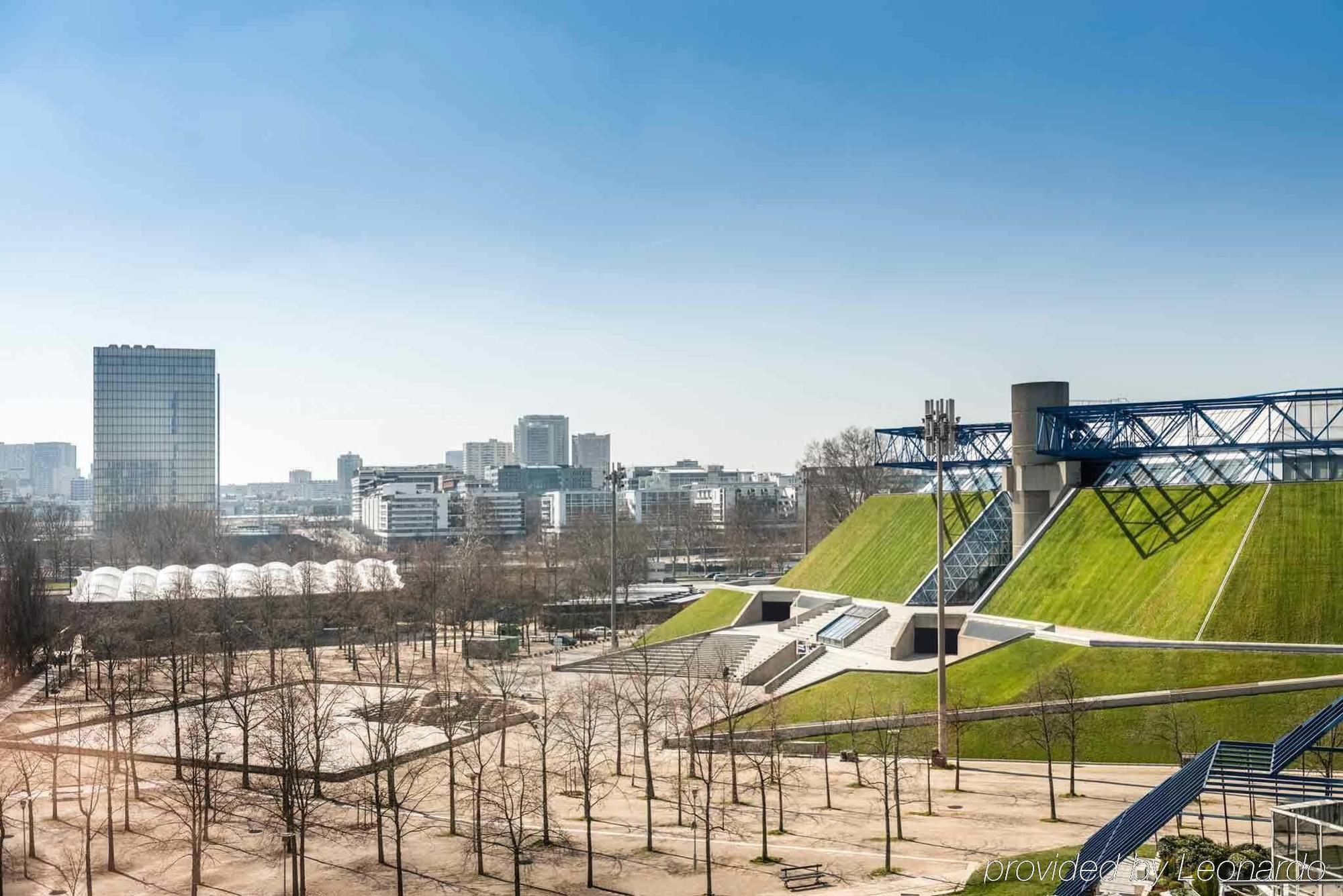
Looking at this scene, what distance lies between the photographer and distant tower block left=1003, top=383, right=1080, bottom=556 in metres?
62.0

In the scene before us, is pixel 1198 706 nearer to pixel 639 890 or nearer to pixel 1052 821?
pixel 1052 821

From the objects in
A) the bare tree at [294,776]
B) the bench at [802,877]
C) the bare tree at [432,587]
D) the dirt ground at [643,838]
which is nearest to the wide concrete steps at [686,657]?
the bare tree at [432,587]

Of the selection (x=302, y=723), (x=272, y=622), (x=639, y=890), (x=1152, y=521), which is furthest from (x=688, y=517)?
(x=639, y=890)

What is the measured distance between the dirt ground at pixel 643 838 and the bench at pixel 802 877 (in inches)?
14.1

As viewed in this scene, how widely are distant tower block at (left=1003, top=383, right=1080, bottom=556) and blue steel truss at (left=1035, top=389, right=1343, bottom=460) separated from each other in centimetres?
110

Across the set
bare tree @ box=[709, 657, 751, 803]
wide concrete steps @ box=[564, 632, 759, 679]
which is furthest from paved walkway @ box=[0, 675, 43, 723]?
bare tree @ box=[709, 657, 751, 803]

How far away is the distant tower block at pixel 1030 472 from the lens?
6200 centimetres

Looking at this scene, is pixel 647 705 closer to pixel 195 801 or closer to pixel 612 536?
pixel 195 801

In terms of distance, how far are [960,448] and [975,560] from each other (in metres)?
14.9

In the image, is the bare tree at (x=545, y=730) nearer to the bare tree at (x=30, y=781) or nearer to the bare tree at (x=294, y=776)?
the bare tree at (x=294, y=776)

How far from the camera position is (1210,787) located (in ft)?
104

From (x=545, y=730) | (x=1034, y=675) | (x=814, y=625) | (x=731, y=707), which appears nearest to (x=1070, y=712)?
(x=1034, y=675)

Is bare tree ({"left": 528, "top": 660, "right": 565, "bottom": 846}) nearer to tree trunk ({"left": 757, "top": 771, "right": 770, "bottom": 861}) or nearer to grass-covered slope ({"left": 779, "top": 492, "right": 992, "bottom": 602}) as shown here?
tree trunk ({"left": 757, "top": 771, "right": 770, "bottom": 861})

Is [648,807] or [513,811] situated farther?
[513,811]
